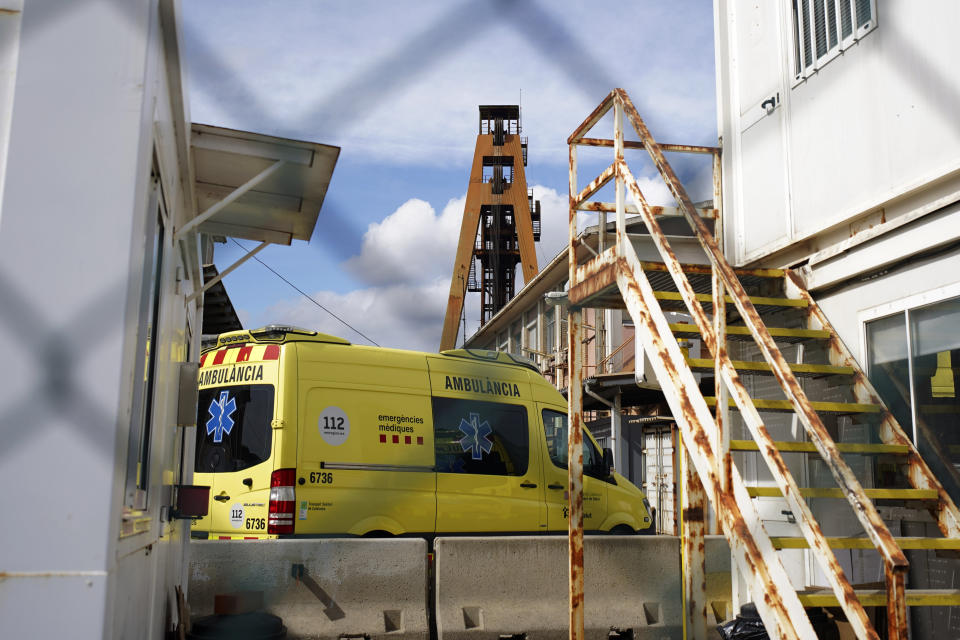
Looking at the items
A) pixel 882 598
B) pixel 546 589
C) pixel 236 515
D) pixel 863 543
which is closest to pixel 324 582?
pixel 236 515

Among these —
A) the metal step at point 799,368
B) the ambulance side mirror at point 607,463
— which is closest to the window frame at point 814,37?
the metal step at point 799,368

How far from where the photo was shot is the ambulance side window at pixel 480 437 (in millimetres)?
9086

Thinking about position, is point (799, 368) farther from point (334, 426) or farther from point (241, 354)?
point (241, 354)

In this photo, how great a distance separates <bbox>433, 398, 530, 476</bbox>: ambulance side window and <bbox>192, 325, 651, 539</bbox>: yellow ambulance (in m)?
0.01

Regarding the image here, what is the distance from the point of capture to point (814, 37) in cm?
573

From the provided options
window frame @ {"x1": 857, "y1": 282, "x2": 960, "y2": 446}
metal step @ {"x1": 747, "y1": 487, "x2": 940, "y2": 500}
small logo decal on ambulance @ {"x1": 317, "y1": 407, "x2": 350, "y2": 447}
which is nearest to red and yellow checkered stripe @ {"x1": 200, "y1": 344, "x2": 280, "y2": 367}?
small logo decal on ambulance @ {"x1": 317, "y1": 407, "x2": 350, "y2": 447}

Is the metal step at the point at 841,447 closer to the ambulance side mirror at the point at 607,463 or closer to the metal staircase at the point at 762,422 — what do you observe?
the metal staircase at the point at 762,422

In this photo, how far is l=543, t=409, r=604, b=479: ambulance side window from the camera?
1000 centimetres

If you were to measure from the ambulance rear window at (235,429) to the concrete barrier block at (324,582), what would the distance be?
131 cm

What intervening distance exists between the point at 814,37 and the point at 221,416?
20.4 ft

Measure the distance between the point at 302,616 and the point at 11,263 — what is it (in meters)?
5.02

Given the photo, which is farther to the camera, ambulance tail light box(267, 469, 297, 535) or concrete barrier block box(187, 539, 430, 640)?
ambulance tail light box(267, 469, 297, 535)

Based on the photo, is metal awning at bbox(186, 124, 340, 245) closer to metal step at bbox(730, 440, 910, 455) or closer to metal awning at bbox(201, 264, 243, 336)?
metal step at bbox(730, 440, 910, 455)

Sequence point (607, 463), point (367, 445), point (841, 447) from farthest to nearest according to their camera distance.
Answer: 1. point (607, 463)
2. point (367, 445)
3. point (841, 447)
